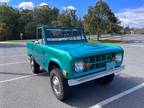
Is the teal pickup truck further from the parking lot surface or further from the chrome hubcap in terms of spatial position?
the parking lot surface

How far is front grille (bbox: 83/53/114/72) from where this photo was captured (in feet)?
14.9

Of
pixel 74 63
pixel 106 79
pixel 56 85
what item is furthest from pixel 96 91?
pixel 74 63

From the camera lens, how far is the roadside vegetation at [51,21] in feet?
102

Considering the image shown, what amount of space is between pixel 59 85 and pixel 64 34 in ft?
7.27

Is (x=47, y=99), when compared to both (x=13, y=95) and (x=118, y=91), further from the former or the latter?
(x=118, y=91)

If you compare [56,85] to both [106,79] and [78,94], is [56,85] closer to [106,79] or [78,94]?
[78,94]

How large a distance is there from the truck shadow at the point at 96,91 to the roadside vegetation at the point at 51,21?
18431 millimetres

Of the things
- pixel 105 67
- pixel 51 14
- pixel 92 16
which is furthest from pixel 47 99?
pixel 51 14

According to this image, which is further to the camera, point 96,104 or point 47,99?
point 47,99

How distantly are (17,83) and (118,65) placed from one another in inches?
130

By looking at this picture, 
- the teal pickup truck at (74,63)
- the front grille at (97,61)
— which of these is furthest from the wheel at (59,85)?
the front grille at (97,61)

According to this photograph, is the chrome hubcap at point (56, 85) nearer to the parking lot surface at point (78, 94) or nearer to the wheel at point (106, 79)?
the parking lot surface at point (78, 94)

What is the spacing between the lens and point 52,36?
6062mm

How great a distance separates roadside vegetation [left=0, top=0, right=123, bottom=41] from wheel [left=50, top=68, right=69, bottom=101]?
1965 centimetres
